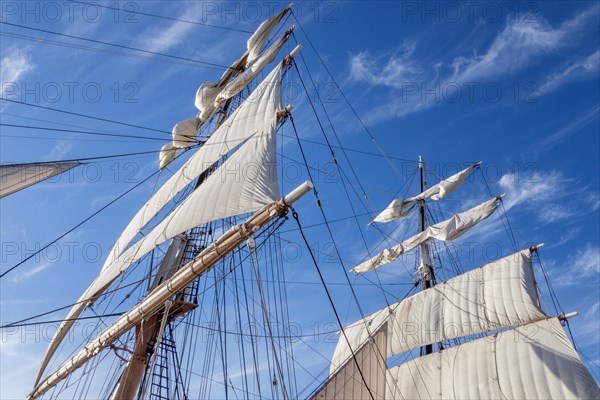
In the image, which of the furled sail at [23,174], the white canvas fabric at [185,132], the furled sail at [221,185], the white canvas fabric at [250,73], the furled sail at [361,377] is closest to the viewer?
the furled sail at [23,174]

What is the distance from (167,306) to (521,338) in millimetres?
17927

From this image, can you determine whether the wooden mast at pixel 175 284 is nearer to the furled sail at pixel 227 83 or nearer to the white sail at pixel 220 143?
the white sail at pixel 220 143

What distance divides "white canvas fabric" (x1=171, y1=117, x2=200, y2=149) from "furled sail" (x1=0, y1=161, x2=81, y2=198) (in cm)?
1189

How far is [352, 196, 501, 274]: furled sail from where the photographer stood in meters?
30.7

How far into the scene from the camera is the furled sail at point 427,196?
1249 inches

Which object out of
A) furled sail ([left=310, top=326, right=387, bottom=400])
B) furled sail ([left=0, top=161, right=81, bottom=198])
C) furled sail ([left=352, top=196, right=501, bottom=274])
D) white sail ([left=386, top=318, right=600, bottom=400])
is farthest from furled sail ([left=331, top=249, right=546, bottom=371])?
furled sail ([left=0, top=161, right=81, bottom=198])

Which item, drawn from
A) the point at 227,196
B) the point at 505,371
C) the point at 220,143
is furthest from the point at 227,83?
the point at 505,371

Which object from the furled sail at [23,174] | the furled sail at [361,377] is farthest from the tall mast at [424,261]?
the furled sail at [23,174]

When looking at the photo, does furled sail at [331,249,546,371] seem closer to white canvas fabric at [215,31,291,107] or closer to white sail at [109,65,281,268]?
white sail at [109,65,281,268]

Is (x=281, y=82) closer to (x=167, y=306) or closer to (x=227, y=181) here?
(x=227, y=181)

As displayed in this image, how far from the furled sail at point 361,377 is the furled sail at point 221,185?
19.3 ft

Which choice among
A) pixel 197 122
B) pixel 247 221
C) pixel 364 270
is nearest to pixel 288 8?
pixel 197 122

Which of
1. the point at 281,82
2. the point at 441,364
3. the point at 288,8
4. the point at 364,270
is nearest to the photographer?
the point at 281,82

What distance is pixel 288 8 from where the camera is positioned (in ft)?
71.9
